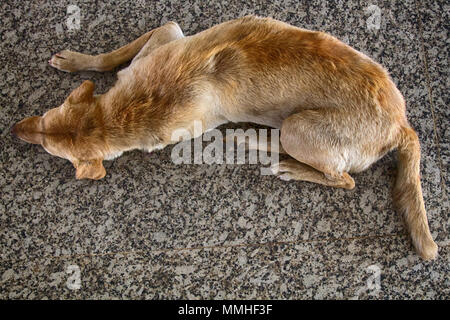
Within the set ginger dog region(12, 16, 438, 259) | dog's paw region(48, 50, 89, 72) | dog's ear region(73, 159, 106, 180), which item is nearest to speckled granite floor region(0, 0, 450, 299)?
dog's paw region(48, 50, 89, 72)

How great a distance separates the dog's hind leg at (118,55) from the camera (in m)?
2.10

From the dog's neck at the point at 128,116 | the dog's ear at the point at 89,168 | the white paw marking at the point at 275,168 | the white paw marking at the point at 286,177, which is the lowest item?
the white paw marking at the point at 286,177

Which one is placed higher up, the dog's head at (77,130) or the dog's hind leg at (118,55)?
the dog's hind leg at (118,55)

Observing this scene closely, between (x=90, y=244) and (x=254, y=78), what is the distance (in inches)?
50.4

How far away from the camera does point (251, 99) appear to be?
183 centimetres

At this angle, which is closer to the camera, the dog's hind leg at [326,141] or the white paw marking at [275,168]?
the dog's hind leg at [326,141]

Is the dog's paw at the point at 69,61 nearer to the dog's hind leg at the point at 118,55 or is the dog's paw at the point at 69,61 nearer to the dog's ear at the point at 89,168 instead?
the dog's hind leg at the point at 118,55

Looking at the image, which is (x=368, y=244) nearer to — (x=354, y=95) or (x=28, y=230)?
(x=354, y=95)

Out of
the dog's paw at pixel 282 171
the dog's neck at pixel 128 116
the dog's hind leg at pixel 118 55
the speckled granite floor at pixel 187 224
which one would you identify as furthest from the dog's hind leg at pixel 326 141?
the dog's hind leg at pixel 118 55

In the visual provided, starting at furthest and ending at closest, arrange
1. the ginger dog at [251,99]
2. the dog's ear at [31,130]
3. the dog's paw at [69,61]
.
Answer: the dog's paw at [69,61] → the dog's ear at [31,130] → the ginger dog at [251,99]

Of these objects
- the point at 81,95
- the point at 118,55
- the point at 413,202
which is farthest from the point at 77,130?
the point at 413,202

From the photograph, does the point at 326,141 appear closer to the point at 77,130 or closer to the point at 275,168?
the point at 275,168

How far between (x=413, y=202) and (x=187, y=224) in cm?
120
